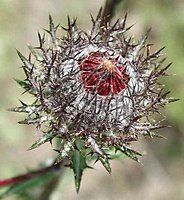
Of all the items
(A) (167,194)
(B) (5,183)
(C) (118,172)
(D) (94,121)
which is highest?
(D) (94,121)

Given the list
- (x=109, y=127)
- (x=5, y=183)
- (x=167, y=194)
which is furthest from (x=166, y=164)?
(x=109, y=127)

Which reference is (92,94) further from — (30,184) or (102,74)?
(30,184)

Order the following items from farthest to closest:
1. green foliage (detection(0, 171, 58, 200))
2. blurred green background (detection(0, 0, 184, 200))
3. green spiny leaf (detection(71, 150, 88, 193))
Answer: blurred green background (detection(0, 0, 184, 200)), green foliage (detection(0, 171, 58, 200)), green spiny leaf (detection(71, 150, 88, 193))

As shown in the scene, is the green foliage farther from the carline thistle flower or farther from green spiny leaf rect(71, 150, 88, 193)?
the carline thistle flower

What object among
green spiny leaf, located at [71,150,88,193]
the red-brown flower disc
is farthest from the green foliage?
the red-brown flower disc

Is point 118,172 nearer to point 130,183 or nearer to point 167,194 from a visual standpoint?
point 130,183

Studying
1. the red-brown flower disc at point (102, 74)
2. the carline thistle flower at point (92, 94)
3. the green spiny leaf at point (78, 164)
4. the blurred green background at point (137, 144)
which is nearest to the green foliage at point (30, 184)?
the green spiny leaf at point (78, 164)

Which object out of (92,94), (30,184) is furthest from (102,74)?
(30,184)
